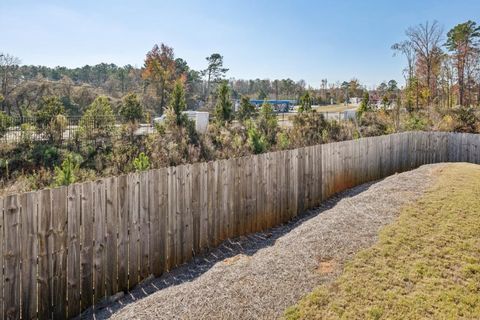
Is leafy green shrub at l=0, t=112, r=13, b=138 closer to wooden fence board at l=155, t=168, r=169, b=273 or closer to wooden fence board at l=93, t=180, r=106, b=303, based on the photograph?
wooden fence board at l=155, t=168, r=169, b=273

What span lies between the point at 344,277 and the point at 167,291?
2.07 m

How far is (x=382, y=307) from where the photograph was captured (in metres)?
3.70

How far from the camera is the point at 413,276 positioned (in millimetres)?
4297

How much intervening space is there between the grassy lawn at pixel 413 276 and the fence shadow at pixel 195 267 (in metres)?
1.78

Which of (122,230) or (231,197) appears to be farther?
(231,197)

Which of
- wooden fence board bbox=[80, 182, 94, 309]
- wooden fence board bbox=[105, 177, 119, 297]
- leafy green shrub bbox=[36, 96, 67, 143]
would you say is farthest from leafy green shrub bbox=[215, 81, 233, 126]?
wooden fence board bbox=[80, 182, 94, 309]

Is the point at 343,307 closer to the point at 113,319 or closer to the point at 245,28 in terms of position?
the point at 113,319

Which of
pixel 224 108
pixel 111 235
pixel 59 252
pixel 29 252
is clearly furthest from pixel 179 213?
pixel 224 108

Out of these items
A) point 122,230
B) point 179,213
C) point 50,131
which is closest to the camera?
point 122,230

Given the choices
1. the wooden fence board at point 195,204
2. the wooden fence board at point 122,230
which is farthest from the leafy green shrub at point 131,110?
the wooden fence board at point 122,230

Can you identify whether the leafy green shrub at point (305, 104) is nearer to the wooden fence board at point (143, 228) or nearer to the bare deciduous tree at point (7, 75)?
the wooden fence board at point (143, 228)

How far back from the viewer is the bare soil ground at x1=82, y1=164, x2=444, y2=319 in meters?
3.71

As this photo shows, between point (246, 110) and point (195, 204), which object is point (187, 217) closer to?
point (195, 204)

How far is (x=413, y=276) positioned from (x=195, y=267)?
292cm
